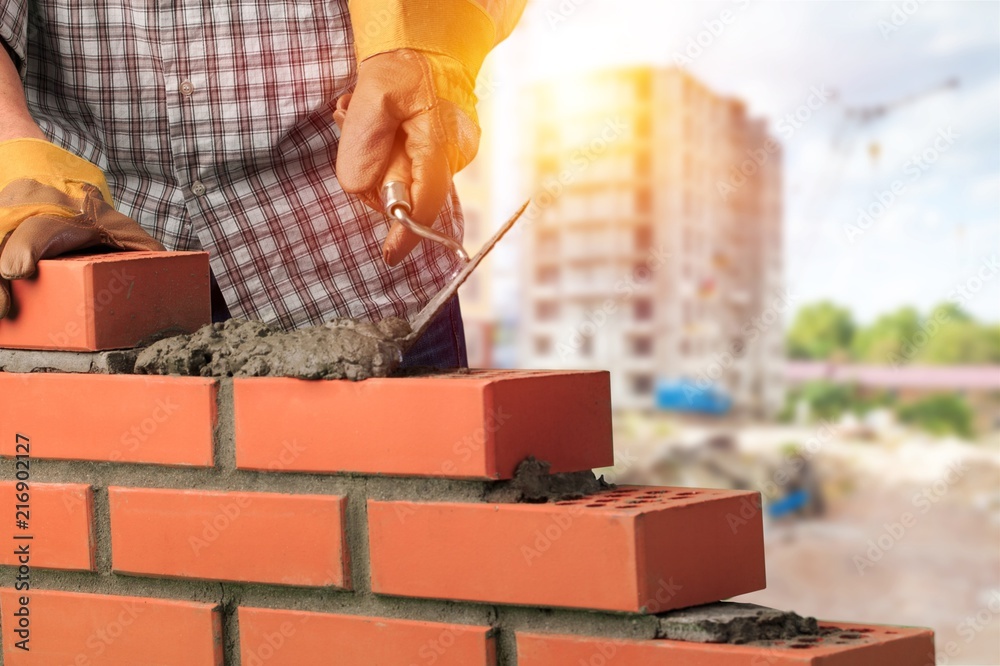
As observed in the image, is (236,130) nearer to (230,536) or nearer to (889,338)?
(230,536)

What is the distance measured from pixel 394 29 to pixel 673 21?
3.87 metres

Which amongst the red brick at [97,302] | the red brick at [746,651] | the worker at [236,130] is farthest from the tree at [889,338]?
the red brick at [97,302]

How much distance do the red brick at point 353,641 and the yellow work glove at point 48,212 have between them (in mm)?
435

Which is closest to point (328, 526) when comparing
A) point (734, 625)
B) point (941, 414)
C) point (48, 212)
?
point (734, 625)

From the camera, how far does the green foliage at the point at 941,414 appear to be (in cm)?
543

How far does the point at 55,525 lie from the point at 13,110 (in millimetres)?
558

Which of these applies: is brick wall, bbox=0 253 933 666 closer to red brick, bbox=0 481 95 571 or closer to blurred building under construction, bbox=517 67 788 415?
red brick, bbox=0 481 95 571

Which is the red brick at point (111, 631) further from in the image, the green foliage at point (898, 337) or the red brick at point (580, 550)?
the green foliage at point (898, 337)

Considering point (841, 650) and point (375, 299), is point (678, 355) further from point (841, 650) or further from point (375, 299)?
point (841, 650)

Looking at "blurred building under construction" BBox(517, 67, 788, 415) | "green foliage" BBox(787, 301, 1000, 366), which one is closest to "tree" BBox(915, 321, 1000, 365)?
"green foliage" BBox(787, 301, 1000, 366)

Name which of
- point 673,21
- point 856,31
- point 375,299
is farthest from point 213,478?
point 856,31

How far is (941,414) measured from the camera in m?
5.46

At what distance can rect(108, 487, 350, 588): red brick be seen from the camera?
3.23ft

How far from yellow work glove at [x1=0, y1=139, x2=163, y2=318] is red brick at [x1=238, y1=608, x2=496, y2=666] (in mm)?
435
